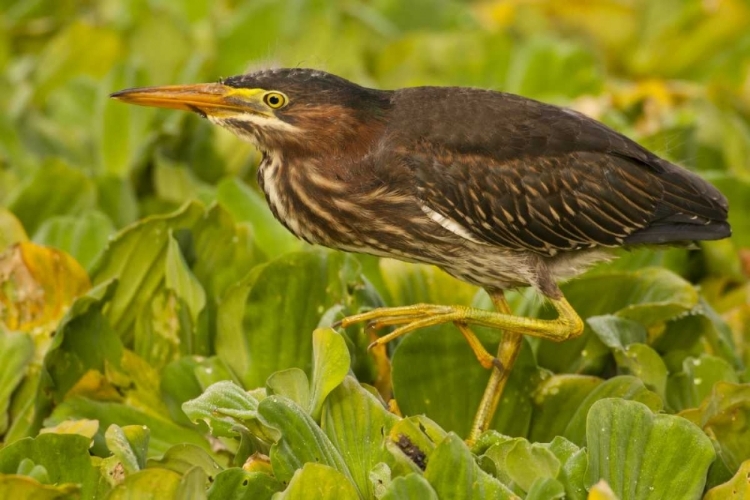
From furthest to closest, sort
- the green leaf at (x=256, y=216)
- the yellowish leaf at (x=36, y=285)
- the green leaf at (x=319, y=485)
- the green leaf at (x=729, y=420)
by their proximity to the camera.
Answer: the green leaf at (x=256, y=216) < the yellowish leaf at (x=36, y=285) < the green leaf at (x=729, y=420) < the green leaf at (x=319, y=485)

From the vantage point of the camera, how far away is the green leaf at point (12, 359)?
416 centimetres

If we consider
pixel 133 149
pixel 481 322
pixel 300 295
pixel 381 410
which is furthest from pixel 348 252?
pixel 133 149

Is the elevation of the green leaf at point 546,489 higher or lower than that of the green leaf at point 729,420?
lower

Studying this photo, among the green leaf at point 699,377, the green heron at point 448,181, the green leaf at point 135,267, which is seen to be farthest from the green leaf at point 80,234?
the green leaf at point 699,377

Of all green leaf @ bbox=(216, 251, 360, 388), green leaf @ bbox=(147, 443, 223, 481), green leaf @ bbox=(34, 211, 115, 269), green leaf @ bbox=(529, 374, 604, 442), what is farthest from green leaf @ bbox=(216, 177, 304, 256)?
green leaf @ bbox=(147, 443, 223, 481)

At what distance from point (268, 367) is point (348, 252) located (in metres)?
0.49

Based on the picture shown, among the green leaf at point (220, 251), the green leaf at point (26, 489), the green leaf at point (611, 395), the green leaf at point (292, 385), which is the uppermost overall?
the green leaf at point (220, 251)

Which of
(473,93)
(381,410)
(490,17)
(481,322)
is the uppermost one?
(490,17)

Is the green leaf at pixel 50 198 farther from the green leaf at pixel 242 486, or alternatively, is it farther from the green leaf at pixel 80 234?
the green leaf at pixel 242 486

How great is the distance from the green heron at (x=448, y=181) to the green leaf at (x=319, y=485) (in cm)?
84

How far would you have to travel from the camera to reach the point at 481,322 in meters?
4.28

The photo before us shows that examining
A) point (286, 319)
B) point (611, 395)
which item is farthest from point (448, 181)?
point (611, 395)

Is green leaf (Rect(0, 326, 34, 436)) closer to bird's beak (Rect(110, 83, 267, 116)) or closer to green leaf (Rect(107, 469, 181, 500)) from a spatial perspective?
bird's beak (Rect(110, 83, 267, 116))

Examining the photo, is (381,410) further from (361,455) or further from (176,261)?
(176,261)
